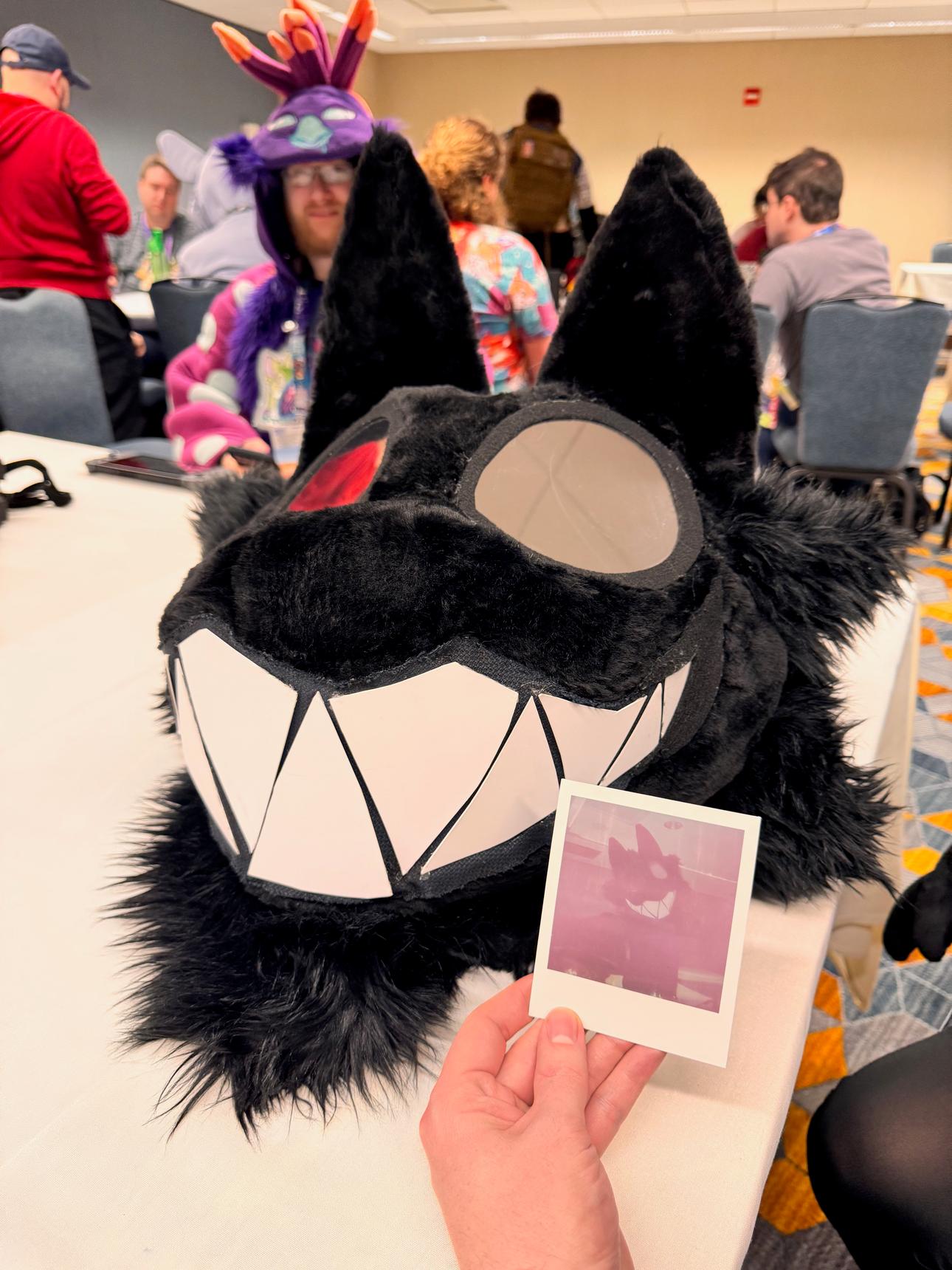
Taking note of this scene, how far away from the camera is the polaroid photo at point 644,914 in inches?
18.5

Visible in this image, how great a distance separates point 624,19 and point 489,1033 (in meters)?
8.43

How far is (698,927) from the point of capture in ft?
1.56

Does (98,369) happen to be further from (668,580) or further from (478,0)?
(478,0)

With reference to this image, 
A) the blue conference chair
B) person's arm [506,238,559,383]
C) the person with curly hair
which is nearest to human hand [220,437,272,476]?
the person with curly hair

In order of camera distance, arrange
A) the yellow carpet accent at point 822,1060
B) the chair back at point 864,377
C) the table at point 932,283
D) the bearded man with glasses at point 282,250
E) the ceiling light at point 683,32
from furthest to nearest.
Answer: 1. the ceiling light at point 683,32
2. the table at point 932,283
3. the chair back at point 864,377
4. the bearded man with glasses at point 282,250
5. the yellow carpet accent at point 822,1060

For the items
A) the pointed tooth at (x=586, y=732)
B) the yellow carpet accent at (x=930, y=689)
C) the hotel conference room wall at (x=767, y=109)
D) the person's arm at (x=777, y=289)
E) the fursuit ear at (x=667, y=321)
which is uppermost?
the hotel conference room wall at (x=767, y=109)

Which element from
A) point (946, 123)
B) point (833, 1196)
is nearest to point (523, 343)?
point (833, 1196)

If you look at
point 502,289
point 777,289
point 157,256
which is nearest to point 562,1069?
point 502,289

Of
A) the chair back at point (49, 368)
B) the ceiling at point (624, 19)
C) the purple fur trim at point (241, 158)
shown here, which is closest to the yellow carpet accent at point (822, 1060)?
the purple fur trim at point (241, 158)

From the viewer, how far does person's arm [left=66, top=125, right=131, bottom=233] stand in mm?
2260

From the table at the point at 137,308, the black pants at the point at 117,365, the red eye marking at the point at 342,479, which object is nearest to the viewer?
the red eye marking at the point at 342,479

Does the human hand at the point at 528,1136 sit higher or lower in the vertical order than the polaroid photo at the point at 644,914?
lower

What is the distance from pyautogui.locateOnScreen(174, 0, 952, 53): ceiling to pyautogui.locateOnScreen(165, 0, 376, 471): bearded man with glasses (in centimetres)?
659

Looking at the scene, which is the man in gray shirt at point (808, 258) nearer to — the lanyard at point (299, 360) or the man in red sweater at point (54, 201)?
the lanyard at point (299, 360)
